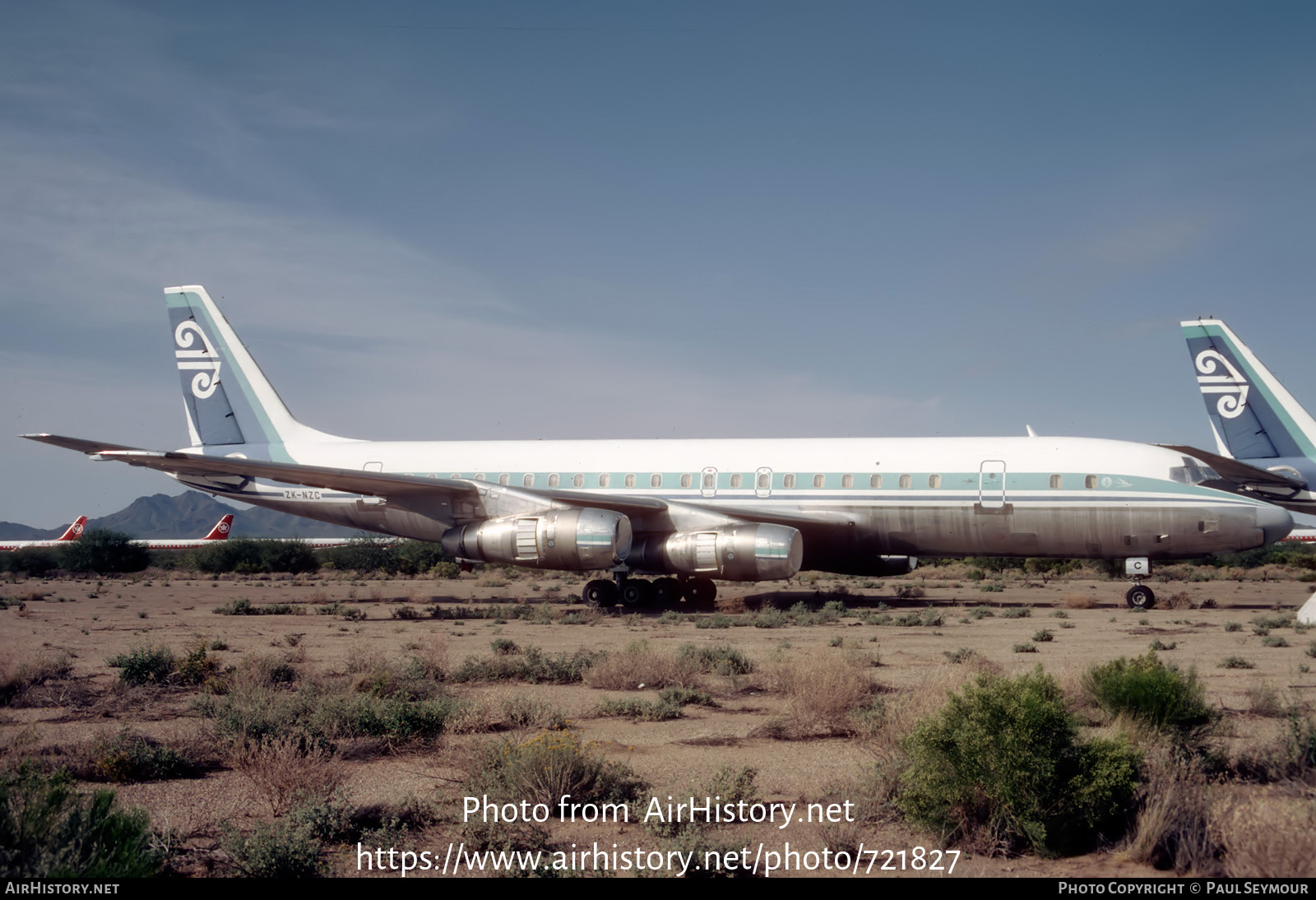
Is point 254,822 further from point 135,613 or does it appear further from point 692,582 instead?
point 135,613

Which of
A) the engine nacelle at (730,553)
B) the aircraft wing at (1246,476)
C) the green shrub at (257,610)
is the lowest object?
the green shrub at (257,610)

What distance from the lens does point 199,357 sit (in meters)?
27.2

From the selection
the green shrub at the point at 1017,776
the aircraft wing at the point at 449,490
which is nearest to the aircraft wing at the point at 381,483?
the aircraft wing at the point at 449,490

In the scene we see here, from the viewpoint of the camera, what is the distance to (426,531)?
2503 centimetres

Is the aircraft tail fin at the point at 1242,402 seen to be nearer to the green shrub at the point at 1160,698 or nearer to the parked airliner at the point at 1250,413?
the parked airliner at the point at 1250,413

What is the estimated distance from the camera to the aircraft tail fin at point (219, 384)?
1067 inches

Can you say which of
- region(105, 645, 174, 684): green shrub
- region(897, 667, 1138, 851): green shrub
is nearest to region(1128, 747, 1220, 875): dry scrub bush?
region(897, 667, 1138, 851): green shrub

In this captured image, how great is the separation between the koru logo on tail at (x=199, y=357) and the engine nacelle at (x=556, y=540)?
1117cm

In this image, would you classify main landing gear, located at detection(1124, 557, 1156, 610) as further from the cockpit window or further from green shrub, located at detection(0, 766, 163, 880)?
green shrub, located at detection(0, 766, 163, 880)

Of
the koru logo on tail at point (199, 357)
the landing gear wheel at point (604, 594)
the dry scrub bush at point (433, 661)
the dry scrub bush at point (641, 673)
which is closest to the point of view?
the dry scrub bush at point (641, 673)

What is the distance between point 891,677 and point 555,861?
7.30 meters

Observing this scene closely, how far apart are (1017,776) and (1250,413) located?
21.5 meters

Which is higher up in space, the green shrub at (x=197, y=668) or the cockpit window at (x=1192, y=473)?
the cockpit window at (x=1192, y=473)

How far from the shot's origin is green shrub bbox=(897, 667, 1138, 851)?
213 inches
